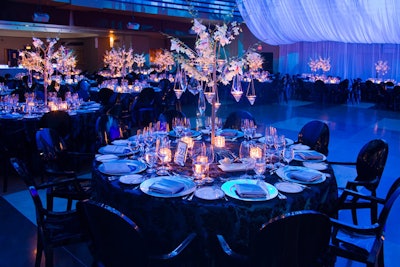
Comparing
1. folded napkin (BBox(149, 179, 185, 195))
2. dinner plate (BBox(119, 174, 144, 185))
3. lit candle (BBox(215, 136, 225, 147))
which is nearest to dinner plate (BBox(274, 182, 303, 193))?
folded napkin (BBox(149, 179, 185, 195))

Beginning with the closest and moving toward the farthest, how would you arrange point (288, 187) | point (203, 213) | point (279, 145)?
point (203, 213), point (288, 187), point (279, 145)

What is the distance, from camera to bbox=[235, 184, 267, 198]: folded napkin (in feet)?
7.42

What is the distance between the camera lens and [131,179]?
2.54m

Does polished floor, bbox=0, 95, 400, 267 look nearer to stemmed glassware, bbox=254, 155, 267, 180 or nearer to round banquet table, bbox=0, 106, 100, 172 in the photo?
round banquet table, bbox=0, 106, 100, 172

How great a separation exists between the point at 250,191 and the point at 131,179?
0.80m

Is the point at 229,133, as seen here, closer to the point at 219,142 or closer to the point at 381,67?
the point at 219,142

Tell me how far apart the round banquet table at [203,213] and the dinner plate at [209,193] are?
3cm

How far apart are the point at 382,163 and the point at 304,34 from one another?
39.9ft

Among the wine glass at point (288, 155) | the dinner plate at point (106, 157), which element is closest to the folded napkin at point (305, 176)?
the wine glass at point (288, 155)

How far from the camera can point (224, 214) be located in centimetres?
221

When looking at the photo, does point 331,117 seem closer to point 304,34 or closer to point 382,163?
point 304,34

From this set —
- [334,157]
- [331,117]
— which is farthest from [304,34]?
[334,157]

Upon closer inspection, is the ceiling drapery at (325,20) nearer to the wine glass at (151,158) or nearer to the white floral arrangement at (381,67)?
the white floral arrangement at (381,67)

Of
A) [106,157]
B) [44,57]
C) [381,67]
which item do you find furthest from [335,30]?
[106,157]
